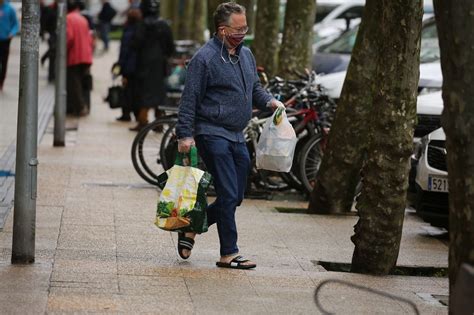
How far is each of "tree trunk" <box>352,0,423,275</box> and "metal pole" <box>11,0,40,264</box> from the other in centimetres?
236

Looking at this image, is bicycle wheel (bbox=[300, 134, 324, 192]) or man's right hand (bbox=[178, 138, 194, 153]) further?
bicycle wheel (bbox=[300, 134, 324, 192])

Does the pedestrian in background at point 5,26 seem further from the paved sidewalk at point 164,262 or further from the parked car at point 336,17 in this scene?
the paved sidewalk at point 164,262

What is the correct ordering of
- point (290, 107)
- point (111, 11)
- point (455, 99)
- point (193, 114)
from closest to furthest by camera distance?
point (455, 99) → point (193, 114) → point (290, 107) → point (111, 11)

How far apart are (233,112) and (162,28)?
1064 cm

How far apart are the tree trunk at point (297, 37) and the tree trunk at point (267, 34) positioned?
3.47 ft

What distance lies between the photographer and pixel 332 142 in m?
12.3

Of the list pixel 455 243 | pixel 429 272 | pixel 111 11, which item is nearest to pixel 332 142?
pixel 429 272

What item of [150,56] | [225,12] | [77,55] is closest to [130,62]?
[150,56]

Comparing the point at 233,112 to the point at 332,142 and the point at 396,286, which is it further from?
the point at 332,142

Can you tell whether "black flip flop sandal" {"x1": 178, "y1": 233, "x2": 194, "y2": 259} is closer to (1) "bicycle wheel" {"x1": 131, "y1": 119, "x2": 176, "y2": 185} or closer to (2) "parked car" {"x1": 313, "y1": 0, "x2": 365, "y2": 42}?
(1) "bicycle wheel" {"x1": 131, "y1": 119, "x2": 176, "y2": 185}

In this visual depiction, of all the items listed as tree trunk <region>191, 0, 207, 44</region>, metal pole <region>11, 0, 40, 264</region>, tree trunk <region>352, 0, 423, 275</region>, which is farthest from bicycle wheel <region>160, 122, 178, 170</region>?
tree trunk <region>191, 0, 207, 44</region>

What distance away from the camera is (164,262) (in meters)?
9.16

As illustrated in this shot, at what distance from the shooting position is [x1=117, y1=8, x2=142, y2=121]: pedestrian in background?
19.5 metres

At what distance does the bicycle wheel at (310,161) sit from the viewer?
13094mm
